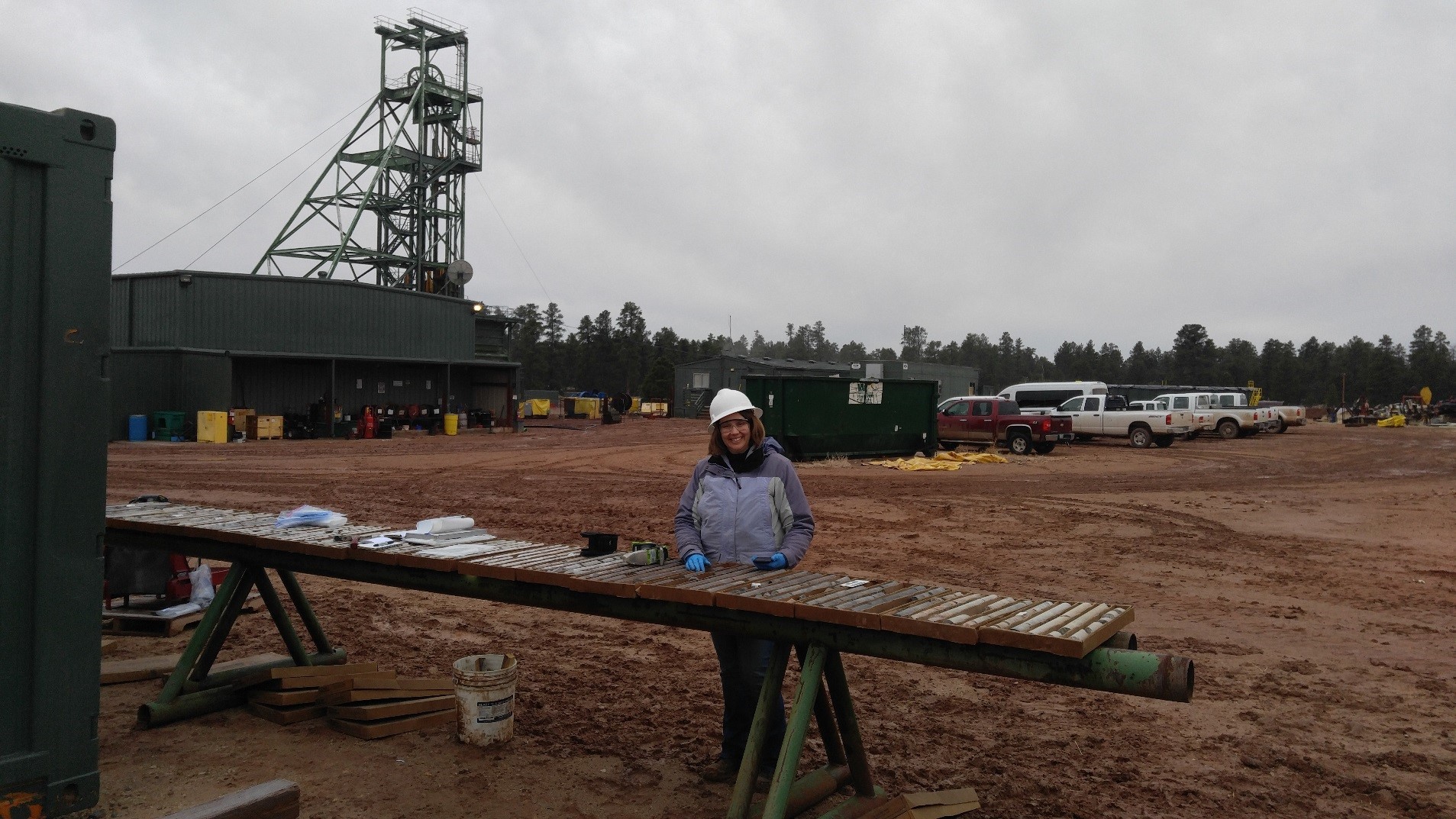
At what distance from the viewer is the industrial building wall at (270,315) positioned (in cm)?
2805

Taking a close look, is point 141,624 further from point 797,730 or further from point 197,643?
point 797,730

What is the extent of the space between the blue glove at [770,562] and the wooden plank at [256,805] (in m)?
2.03

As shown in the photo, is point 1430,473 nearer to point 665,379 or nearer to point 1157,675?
point 1157,675

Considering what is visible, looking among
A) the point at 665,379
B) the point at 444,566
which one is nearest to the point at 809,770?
the point at 444,566

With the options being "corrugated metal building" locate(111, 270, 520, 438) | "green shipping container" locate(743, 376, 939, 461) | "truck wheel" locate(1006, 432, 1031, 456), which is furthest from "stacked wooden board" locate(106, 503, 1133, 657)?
"corrugated metal building" locate(111, 270, 520, 438)

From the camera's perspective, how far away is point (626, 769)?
4.52 metres

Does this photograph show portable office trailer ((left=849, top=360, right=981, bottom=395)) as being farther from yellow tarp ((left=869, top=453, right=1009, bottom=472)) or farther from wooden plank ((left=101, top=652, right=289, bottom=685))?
wooden plank ((left=101, top=652, right=289, bottom=685))

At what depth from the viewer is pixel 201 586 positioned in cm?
736

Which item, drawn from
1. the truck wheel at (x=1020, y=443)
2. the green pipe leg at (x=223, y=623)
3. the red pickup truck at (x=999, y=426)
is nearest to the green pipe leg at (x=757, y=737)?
the green pipe leg at (x=223, y=623)

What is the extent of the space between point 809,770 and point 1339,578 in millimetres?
7426

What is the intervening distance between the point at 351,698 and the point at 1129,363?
14590 centimetres

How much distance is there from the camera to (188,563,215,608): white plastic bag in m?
7.32

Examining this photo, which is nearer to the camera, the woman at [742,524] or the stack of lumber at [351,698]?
the woman at [742,524]

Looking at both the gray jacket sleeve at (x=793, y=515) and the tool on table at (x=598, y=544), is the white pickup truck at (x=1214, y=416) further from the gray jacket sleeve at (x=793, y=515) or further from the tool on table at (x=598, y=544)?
the tool on table at (x=598, y=544)
